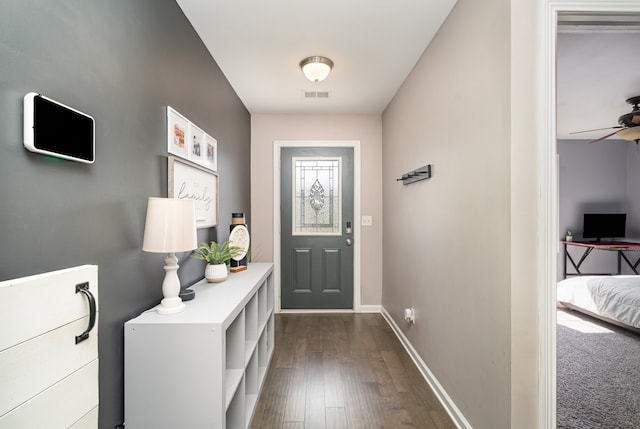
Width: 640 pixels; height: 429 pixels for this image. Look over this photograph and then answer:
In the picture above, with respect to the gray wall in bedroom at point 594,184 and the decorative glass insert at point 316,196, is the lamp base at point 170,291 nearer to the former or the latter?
the decorative glass insert at point 316,196

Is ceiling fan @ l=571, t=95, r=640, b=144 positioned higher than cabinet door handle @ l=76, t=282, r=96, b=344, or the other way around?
ceiling fan @ l=571, t=95, r=640, b=144

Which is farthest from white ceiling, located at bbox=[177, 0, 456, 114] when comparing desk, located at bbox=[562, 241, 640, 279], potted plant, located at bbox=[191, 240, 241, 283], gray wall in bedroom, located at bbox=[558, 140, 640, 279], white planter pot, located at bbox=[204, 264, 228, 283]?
desk, located at bbox=[562, 241, 640, 279]

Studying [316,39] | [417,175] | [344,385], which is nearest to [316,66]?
[316,39]

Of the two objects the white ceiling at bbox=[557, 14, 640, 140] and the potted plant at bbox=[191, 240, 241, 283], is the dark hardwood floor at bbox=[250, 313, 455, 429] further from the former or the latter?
the white ceiling at bbox=[557, 14, 640, 140]

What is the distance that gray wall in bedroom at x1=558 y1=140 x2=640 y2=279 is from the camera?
16.6 ft

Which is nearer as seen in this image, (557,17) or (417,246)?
(557,17)

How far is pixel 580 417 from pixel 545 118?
1781 mm

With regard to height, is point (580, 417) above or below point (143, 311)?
below

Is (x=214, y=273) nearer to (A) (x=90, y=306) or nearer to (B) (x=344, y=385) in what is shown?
(A) (x=90, y=306)

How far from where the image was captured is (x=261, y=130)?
3619mm

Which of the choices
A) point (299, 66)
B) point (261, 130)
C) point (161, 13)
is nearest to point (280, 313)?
point (261, 130)

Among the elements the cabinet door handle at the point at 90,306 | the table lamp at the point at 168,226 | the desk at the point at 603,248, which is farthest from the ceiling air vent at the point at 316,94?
the desk at the point at 603,248

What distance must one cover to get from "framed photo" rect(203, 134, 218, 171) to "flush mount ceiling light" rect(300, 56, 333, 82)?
93 centimetres

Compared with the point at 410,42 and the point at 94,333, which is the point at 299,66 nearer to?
the point at 410,42
